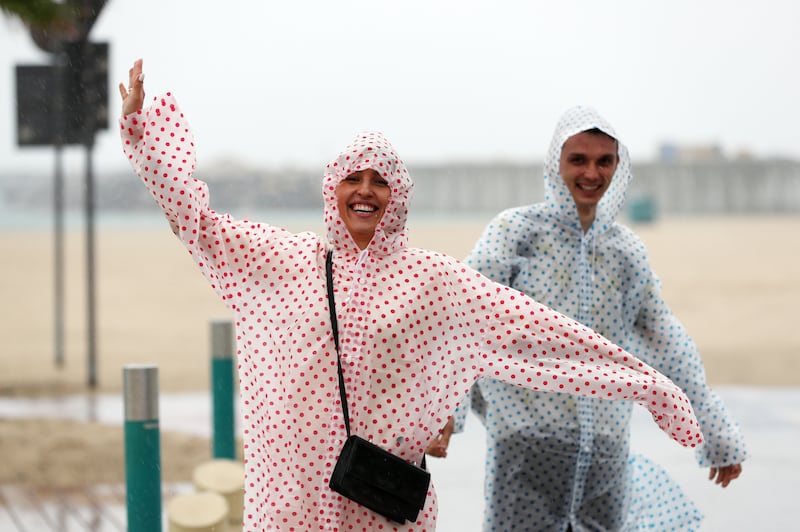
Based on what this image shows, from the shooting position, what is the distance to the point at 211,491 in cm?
564

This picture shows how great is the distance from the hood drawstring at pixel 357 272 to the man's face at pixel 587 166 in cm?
127

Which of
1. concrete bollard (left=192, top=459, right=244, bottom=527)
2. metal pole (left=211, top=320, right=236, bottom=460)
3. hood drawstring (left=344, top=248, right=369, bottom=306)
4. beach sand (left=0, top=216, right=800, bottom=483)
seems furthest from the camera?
beach sand (left=0, top=216, right=800, bottom=483)

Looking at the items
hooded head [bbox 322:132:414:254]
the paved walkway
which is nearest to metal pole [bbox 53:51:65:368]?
the paved walkway

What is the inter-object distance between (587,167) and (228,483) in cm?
271

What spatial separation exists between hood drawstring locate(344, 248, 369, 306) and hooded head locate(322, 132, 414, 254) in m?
0.02

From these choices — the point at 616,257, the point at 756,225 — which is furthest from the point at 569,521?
the point at 756,225

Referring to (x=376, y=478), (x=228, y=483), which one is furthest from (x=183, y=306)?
(x=376, y=478)

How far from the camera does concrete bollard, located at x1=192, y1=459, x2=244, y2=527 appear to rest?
18.8ft

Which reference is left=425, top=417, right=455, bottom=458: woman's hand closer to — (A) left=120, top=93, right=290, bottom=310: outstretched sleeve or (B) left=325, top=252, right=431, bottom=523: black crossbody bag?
(B) left=325, top=252, right=431, bottom=523: black crossbody bag

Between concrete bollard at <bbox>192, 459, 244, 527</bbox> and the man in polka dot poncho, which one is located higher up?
the man in polka dot poncho

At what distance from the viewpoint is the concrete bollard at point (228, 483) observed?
5742 mm

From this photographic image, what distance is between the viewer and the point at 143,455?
4844 mm

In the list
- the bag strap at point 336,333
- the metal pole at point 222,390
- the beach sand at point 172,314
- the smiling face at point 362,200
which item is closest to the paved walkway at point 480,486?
the metal pole at point 222,390

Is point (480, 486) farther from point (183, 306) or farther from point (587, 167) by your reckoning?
point (183, 306)
